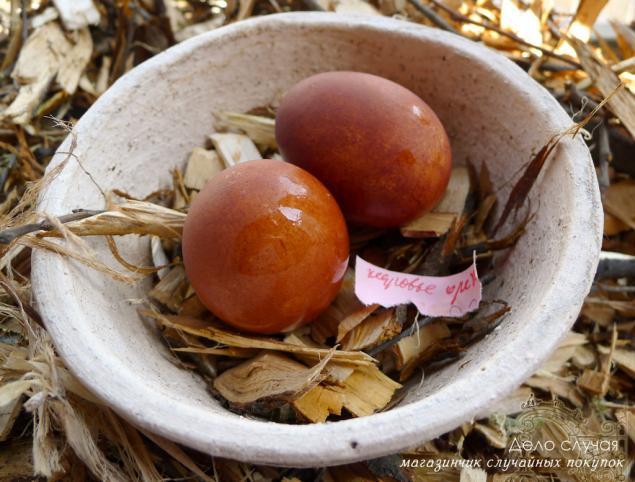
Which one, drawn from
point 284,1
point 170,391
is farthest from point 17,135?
point 170,391

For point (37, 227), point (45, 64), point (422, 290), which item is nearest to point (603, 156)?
point (422, 290)

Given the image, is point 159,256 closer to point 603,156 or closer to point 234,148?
point 234,148

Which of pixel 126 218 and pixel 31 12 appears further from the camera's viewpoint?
pixel 31 12

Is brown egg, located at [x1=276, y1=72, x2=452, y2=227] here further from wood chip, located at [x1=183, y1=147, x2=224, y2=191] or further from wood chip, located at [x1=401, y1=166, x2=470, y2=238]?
wood chip, located at [x1=183, y1=147, x2=224, y2=191]

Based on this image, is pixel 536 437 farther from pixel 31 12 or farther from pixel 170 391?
pixel 31 12

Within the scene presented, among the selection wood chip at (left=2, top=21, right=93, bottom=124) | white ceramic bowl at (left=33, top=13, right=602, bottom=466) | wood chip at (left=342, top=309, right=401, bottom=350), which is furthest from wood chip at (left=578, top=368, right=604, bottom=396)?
wood chip at (left=2, top=21, right=93, bottom=124)

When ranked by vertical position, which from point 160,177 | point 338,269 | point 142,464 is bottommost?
point 142,464

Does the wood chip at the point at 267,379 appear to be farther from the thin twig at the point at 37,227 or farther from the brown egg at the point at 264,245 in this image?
the thin twig at the point at 37,227
